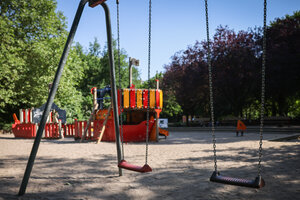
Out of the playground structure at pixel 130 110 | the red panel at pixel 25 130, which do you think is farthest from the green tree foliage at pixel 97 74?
the playground structure at pixel 130 110

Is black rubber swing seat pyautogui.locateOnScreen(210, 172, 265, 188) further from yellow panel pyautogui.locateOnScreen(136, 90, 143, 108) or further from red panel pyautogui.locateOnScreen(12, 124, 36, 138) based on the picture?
red panel pyautogui.locateOnScreen(12, 124, 36, 138)

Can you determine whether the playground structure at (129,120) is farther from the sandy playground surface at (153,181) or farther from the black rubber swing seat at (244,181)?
the black rubber swing seat at (244,181)

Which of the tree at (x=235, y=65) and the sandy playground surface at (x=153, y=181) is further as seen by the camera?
the tree at (x=235, y=65)

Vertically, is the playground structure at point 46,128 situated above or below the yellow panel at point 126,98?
below

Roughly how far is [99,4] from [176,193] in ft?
11.3

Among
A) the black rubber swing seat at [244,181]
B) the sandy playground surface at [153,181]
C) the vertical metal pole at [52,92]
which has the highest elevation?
the vertical metal pole at [52,92]

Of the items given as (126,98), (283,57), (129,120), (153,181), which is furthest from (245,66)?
(153,181)

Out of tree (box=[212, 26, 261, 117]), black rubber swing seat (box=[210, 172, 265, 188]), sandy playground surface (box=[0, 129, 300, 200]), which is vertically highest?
tree (box=[212, 26, 261, 117])

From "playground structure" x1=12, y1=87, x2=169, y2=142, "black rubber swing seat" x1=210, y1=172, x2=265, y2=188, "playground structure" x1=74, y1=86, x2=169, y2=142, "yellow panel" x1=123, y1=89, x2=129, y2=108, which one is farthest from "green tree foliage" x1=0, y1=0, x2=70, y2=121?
"black rubber swing seat" x1=210, y1=172, x2=265, y2=188

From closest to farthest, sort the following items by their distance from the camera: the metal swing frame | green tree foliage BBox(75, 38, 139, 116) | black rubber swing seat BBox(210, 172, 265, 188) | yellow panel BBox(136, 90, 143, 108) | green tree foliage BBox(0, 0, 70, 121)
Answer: black rubber swing seat BBox(210, 172, 265, 188), the metal swing frame, yellow panel BBox(136, 90, 143, 108), green tree foliage BBox(0, 0, 70, 121), green tree foliage BBox(75, 38, 139, 116)

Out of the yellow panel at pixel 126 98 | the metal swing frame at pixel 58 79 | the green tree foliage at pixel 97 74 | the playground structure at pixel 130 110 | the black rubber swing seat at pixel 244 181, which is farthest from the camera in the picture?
the green tree foliage at pixel 97 74

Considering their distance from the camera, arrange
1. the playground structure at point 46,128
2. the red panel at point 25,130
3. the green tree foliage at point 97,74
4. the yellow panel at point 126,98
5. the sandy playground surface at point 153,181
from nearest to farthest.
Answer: the sandy playground surface at point 153,181, the yellow panel at point 126,98, the playground structure at point 46,128, the red panel at point 25,130, the green tree foliage at point 97,74

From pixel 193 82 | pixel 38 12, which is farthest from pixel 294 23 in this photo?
pixel 38 12

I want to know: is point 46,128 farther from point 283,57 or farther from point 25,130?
point 283,57
